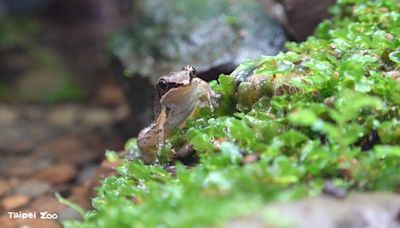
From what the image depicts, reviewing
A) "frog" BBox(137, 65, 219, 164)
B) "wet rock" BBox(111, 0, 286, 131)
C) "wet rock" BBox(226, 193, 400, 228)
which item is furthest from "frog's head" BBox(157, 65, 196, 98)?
"wet rock" BBox(111, 0, 286, 131)

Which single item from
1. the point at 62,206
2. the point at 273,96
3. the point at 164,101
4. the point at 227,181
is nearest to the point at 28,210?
the point at 62,206

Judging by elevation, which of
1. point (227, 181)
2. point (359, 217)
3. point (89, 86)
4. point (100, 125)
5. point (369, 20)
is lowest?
point (359, 217)

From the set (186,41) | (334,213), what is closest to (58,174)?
(186,41)

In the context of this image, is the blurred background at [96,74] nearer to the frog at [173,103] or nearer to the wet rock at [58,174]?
the wet rock at [58,174]

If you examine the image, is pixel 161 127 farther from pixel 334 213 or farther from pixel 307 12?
pixel 307 12

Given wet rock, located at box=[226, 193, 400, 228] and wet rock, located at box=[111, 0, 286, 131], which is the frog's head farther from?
wet rock, located at box=[111, 0, 286, 131]

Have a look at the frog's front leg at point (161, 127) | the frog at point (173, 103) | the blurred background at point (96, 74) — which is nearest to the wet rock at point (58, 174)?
the blurred background at point (96, 74)

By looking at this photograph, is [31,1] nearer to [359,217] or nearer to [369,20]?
[369,20]
